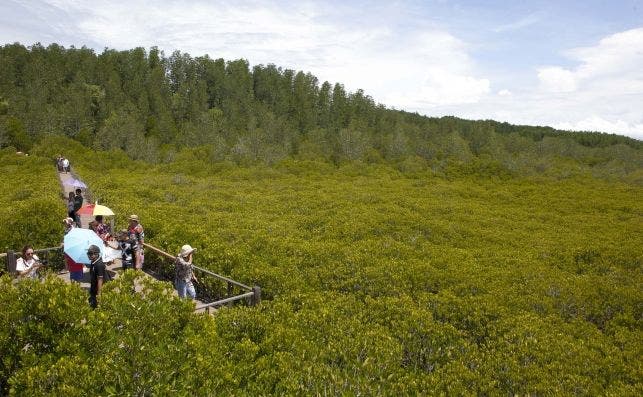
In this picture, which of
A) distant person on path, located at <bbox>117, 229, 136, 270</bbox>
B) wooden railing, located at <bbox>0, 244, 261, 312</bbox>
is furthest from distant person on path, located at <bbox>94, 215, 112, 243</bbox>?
wooden railing, located at <bbox>0, 244, 261, 312</bbox>

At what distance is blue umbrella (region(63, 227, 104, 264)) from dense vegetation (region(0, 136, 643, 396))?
1.19 metres

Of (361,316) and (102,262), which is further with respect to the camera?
(361,316)

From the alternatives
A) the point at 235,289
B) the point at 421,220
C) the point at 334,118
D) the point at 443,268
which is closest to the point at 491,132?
the point at 334,118

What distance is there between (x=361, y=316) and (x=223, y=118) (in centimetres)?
7678

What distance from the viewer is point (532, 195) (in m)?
41.9

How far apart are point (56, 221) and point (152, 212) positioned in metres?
5.48

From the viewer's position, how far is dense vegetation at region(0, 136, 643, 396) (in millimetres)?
6285

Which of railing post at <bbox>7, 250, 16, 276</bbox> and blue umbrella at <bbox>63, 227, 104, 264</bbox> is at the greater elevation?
blue umbrella at <bbox>63, 227, 104, 264</bbox>

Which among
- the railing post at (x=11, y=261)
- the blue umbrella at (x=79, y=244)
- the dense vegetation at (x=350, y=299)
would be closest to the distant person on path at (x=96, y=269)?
the blue umbrella at (x=79, y=244)

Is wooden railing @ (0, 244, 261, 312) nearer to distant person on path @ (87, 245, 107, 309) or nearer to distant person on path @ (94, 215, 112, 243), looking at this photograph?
distant person on path @ (94, 215, 112, 243)

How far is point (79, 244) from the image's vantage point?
31.9 ft

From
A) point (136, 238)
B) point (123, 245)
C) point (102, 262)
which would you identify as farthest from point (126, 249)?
point (102, 262)

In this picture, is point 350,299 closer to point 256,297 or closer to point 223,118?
point 256,297

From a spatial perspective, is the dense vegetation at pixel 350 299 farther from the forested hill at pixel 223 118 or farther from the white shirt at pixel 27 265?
the forested hill at pixel 223 118
